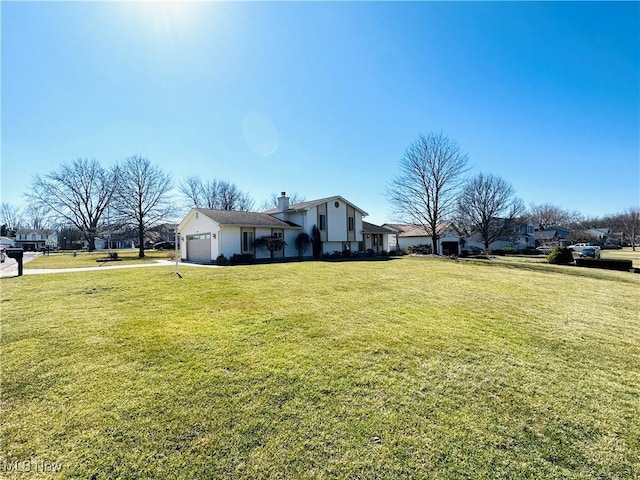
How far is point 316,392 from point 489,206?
41520 millimetres

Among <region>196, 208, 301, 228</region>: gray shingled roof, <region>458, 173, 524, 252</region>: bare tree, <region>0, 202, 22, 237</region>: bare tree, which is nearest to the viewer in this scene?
<region>196, 208, 301, 228</region>: gray shingled roof

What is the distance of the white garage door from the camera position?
2260 cm

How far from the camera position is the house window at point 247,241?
74.2 ft

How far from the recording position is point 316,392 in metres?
3.50

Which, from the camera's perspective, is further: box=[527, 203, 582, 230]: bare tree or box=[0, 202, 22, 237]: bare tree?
box=[0, 202, 22, 237]: bare tree

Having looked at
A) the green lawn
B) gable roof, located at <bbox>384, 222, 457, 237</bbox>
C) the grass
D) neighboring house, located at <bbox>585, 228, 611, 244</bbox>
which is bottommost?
the green lawn

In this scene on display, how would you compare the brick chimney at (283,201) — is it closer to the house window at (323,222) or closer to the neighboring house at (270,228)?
the neighboring house at (270,228)

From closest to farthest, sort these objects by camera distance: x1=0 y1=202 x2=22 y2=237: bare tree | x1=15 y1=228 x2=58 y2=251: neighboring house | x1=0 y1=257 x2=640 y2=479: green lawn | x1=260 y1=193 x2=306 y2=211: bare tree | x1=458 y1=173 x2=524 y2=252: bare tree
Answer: x1=0 y1=257 x2=640 y2=479: green lawn → x1=458 y1=173 x2=524 y2=252: bare tree → x1=260 y1=193 x2=306 y2=211: bare tree → x1=0 y1=202 x2=22 y2=237: bare tree → x1=15 y1=228 x2=58 y2=251: neighboring house

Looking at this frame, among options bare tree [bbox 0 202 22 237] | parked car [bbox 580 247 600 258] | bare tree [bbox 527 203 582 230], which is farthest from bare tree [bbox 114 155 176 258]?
bare tree [bbox 527 203 582 230]

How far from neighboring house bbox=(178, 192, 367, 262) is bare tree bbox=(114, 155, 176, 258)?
34.6 ft

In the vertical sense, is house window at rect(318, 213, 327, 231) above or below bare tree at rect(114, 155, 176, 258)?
below

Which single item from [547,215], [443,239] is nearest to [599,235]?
[547,215]

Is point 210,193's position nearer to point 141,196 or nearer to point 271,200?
point 271,200

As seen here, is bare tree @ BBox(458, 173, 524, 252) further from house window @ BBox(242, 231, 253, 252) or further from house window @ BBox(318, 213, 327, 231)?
house window @ BBox(242, 231, 253, 252)
